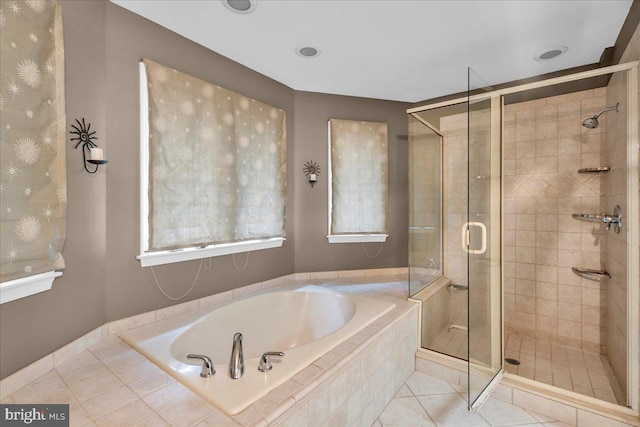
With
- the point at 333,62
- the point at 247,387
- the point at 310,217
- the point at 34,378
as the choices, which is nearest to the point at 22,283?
the point at 34,378

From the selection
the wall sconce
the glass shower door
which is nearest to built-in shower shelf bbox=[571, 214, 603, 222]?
the glass shower door

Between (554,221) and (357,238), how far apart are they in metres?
1.83

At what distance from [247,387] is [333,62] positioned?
2.42 m

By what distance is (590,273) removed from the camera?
2.36 metres

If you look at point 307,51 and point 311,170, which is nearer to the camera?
point 307,51

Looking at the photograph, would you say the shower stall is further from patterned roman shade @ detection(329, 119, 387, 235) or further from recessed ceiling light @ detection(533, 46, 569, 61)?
patterned roman shade @ detection(329, 119, 387, 235)

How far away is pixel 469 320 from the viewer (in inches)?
74.3

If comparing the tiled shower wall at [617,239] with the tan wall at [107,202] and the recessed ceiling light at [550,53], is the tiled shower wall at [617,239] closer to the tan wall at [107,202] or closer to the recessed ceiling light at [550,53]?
the recessed ceiling light at [550,53]

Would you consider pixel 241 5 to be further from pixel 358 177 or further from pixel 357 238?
pixel 357 238

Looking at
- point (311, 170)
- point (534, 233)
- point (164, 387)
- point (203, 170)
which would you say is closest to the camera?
point (164, 387)

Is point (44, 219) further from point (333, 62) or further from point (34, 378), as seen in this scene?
point (333, 62)

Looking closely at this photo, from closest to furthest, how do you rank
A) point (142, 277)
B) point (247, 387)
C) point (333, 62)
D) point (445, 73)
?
point (247, 387), point (142, 277), point (333, 62), point (445, 73)

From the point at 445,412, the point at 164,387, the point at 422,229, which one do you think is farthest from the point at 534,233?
the point at 164,387

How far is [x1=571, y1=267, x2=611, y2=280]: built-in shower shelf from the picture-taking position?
2.31m
